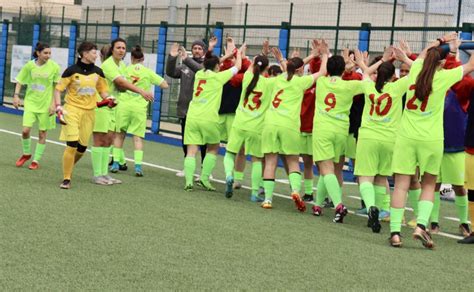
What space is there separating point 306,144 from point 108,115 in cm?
276

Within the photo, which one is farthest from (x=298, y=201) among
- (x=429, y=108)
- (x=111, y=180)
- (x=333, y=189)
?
(x=111, y=180)

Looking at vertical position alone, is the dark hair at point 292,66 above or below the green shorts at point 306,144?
above

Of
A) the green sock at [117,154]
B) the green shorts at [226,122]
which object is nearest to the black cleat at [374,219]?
the green shorts at [226,122]

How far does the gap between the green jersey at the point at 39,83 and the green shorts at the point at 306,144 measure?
410cm

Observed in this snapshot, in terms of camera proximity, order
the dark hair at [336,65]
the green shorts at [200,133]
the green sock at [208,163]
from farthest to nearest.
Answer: the green sock at [208,163] < the green shorts at [200,133] < the dark hair at [336,65]

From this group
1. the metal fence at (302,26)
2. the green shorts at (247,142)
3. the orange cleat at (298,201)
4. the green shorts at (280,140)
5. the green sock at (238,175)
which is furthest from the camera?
the metal fence at (302,26)

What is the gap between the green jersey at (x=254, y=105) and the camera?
467 inches

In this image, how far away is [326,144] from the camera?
1095cm

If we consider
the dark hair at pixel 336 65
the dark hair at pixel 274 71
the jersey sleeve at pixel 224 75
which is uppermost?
the dark hair at pixel 336 65

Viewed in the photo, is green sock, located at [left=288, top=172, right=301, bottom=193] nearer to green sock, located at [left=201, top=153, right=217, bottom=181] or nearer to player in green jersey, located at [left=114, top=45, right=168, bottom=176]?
green sock, located at [left=201, top=153, right=217, bottom=181]

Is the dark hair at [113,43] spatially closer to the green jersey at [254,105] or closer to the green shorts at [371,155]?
the green jersey at [254,105]

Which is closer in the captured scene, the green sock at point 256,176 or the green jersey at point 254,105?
the green jersey at point 254,105

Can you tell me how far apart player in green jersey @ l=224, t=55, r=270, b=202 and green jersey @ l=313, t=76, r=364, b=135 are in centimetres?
110

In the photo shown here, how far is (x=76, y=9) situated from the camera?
53938mm
